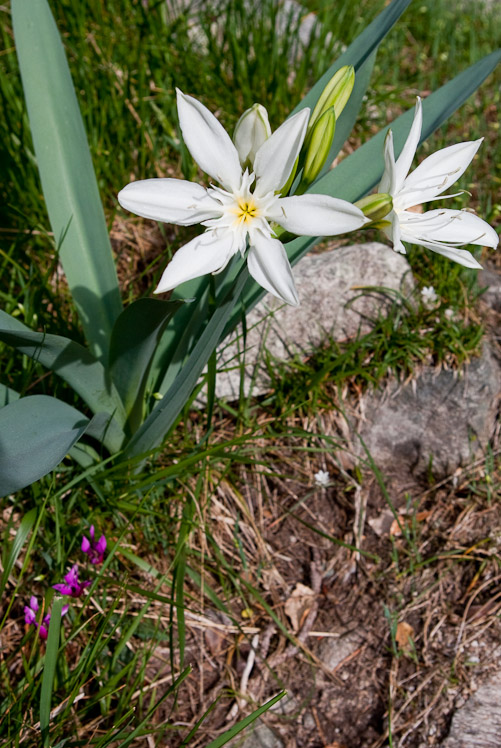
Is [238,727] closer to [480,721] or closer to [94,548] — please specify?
[94,548]

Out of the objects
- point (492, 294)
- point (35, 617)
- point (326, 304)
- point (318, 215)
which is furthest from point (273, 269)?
point (492, 294)

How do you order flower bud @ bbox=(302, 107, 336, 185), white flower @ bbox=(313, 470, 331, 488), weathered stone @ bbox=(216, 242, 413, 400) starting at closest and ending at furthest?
1. flower bud @ bbox=(302, 107, 336, 185)
2. white flower @ bbox=(313, 470, 331, 488)
3. weathered stone @ bbox=(216, 242, 413, 400)

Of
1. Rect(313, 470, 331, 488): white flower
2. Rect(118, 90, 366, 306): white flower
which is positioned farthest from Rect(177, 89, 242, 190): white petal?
Rect(313, 470, 331, 488): white flower

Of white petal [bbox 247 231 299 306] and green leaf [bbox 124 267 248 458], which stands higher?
white petal [bbox 247 231 299 306]

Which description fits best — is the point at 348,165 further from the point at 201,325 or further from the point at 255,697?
the point at 255,697

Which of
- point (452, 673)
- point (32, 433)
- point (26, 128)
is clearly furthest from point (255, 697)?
point (26, 128)

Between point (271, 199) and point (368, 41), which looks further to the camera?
point (368, 41)

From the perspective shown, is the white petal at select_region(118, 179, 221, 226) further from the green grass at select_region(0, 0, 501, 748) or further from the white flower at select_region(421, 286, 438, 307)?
the white flower at select_region(421, 286, 438, 307)

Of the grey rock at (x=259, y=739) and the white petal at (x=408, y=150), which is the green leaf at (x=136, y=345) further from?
the grey rock at (x=259, y=739)
